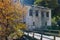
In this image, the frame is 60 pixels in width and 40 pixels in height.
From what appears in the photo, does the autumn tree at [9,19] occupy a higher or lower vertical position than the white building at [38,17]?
higher

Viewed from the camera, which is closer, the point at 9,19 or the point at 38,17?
the point at 9,19

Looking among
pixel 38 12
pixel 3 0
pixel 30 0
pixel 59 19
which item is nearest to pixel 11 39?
pixel 3 0

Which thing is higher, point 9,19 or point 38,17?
point 9,19

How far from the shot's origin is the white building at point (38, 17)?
50.0m

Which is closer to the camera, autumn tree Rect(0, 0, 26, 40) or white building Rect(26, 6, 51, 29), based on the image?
autumn tree Rect(0, 0, 26, 40)

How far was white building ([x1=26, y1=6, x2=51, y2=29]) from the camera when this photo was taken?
50.0m

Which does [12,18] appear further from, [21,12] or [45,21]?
[45,21]

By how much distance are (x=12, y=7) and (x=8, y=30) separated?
1.97 meters

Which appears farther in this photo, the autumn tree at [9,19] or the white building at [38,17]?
the white building at [38,17]

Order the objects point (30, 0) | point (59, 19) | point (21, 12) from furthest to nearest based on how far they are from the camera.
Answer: point (30, 0) < point (59, 19) < point (21, 12)

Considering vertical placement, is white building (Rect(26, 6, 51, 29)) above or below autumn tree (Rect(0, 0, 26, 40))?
below

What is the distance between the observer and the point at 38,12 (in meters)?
51.6

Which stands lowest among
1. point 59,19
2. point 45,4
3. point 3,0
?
point 59,19

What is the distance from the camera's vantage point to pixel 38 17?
51.8 m
